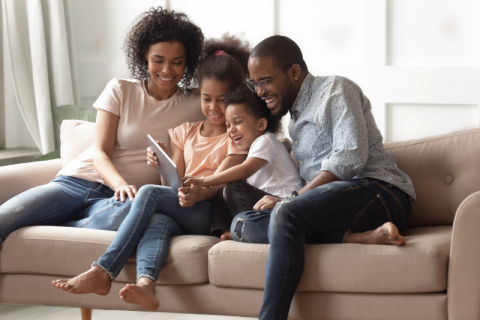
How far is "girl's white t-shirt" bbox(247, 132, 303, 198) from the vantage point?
1.86 m

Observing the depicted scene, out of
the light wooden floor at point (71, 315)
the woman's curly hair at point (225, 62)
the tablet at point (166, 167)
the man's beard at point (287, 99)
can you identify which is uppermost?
the woman's curly hair at point (225, 62)

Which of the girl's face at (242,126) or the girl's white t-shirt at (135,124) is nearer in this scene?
the girl's face at (242,126)

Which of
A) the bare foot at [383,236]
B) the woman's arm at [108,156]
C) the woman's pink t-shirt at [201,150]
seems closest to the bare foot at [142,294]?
the woman's arm at [108,156]

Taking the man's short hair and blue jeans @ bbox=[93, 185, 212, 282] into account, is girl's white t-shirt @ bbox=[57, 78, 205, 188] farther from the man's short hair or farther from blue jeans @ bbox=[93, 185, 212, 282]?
the man's short hair

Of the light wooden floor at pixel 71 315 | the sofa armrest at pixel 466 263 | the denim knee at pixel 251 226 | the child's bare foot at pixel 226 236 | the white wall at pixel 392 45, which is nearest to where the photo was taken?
the sofa armrest at pixel 466 263

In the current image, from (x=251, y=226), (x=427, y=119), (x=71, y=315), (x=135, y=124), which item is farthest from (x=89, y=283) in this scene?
(x=427, y=119)

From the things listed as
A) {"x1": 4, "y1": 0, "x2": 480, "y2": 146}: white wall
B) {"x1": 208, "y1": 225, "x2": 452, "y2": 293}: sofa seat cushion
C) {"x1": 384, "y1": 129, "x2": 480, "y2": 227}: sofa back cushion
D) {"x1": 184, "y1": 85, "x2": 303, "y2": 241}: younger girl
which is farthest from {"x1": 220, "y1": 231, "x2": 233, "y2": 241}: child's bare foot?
{"x1": 4, "y1": 0, "x2": 480, "y2": 146}: white wall

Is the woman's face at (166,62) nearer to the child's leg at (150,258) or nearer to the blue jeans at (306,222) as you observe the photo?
the child's leg at (150,258)

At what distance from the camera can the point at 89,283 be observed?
5.15 feet

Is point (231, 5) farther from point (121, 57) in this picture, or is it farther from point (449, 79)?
point (449, 79)

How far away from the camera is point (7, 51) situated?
3.22 metres

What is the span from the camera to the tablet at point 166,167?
1.74 m

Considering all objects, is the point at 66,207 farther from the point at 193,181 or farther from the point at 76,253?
the point at 193,181

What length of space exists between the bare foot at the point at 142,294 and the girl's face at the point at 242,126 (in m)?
0.63
